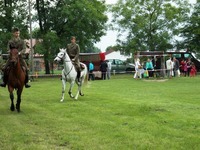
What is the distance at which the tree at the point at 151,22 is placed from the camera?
47.7m

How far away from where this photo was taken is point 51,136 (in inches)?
325

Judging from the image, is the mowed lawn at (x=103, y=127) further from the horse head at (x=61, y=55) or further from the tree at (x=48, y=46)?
the tree at (x=48, y=46)

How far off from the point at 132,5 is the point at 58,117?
39.3 metres

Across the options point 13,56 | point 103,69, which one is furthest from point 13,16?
point 13,56

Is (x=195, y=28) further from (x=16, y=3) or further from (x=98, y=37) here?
(x=16, y=3)

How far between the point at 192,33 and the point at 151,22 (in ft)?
20.4

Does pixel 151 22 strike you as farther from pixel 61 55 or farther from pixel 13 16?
pixel 61 55

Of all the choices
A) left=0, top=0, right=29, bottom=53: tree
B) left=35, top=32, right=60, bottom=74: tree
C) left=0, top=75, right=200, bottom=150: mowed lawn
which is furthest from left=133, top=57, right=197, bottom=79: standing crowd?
left=0, top=75, right=200, bottom=150: mowed lawn

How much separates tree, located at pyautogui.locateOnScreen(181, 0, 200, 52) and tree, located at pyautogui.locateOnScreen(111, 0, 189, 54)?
2.03 meters

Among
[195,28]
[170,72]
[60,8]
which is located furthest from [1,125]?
[195,28]

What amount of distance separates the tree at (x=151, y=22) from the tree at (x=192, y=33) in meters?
2.03

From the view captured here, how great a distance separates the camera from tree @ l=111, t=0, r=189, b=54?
1877 inches

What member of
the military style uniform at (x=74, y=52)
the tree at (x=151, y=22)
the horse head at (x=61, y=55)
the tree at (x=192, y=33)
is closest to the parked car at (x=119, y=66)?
the tree at (x=151, y=22)

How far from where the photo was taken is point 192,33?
165 feet
